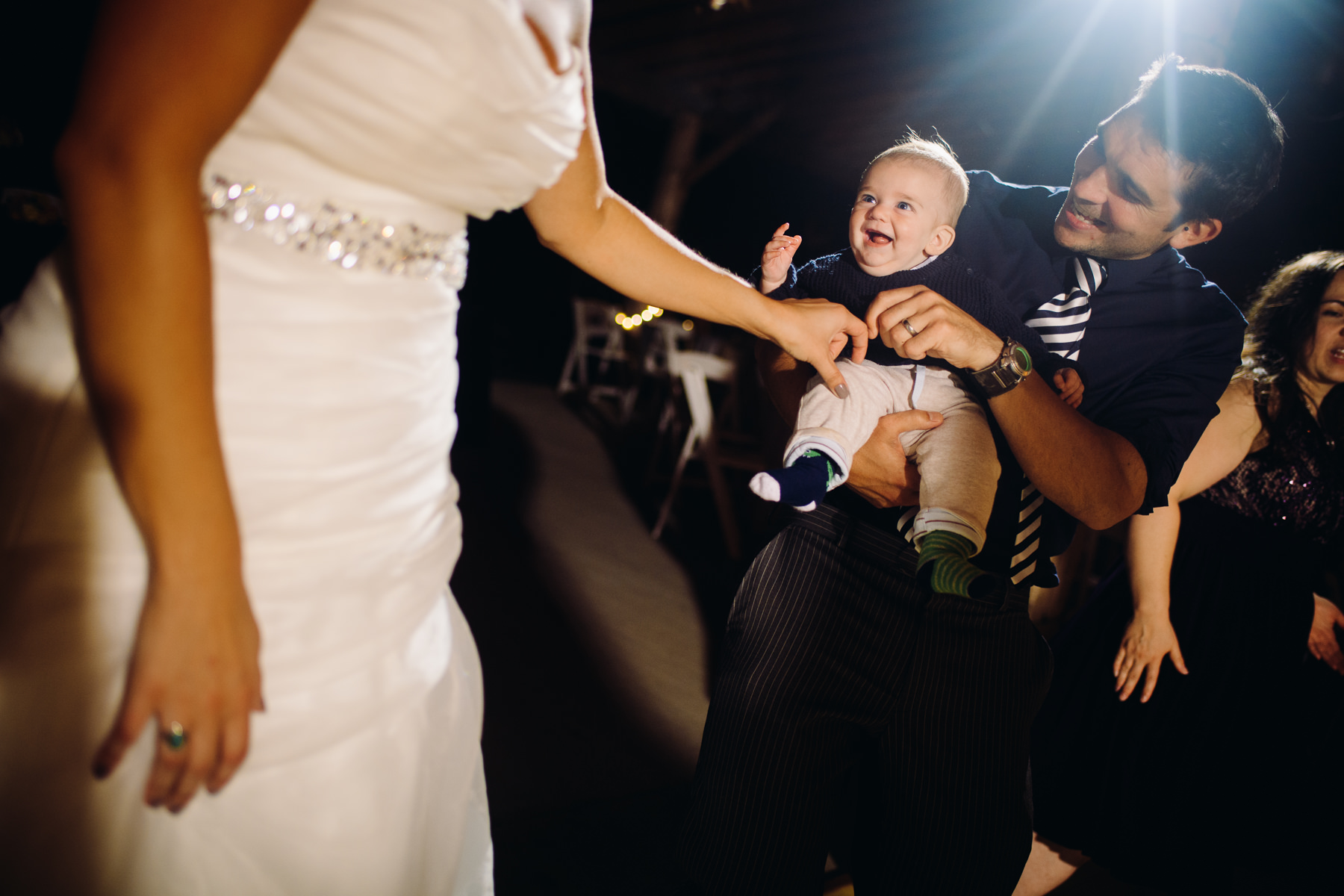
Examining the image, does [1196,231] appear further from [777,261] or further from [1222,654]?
[1222,654]

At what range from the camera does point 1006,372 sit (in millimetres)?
1188

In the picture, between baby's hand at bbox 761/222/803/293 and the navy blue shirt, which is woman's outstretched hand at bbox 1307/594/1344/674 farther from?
baby's hand at bbox 761/222/803/293

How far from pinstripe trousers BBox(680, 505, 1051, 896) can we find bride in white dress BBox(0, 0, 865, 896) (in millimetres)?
634

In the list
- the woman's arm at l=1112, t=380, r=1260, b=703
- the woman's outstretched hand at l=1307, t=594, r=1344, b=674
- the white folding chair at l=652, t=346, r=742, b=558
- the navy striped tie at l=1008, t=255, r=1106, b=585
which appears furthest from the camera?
the white folding chair at l=652, t=346, r=742, b=558

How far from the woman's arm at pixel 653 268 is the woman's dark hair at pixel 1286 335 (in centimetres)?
144

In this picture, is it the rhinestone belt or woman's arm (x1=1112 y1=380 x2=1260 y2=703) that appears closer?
the rhinestone belt

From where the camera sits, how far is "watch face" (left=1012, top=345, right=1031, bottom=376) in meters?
1.19

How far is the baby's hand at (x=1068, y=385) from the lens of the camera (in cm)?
130

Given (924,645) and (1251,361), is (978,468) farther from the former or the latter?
(1251,361)

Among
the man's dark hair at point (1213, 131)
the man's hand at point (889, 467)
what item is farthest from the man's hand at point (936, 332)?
the man's dark hair at point (1213, 131)

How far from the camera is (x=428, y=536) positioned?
822 mm

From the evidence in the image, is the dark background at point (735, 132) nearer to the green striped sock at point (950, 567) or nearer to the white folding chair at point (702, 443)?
the white folding chair at point (702, 443)

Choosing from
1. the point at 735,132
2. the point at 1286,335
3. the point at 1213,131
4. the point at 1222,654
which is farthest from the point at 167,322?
the point at 735,132

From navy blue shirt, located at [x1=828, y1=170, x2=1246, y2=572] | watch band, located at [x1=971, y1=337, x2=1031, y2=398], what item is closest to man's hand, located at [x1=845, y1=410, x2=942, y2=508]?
navy blue shirt, located at [x1=828, y1=170, x2=1246, y2=572]
